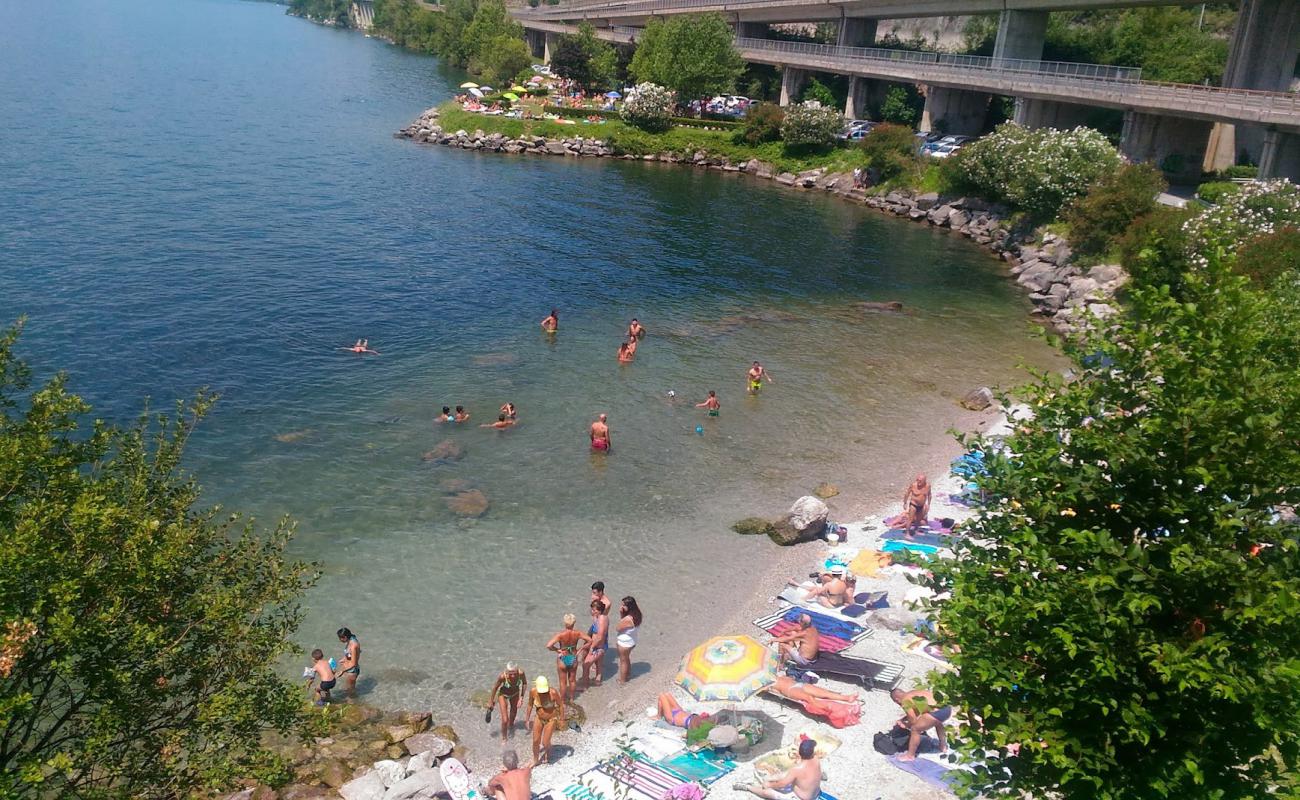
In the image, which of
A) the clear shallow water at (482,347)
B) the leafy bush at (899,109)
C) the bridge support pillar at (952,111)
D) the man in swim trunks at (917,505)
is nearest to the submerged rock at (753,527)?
the clear shallow water at (482,347)

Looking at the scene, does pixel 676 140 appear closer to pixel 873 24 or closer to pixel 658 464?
pixel 873 24

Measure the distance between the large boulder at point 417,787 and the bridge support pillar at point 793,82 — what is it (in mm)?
85257

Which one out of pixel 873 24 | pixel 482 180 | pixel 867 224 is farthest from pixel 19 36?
pixel 867 224

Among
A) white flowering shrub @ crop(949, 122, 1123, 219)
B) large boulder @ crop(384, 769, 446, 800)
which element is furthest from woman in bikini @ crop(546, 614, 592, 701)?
white flowering shrub @ crop(949, 122, 1123, 219)

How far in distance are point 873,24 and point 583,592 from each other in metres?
85.6

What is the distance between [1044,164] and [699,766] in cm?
4637

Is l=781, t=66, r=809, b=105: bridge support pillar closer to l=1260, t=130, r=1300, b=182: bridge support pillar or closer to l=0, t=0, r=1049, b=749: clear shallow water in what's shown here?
l=0, t=0, r=1049, b=749: clear shallow water

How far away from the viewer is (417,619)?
18.6 metres

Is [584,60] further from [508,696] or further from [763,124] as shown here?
[508,696]

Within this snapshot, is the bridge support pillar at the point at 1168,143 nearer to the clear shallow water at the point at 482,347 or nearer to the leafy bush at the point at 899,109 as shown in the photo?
the clear shallow water at the point at 482,347

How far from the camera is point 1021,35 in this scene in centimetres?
6956

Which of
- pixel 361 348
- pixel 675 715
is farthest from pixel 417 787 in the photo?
pixel 361 348

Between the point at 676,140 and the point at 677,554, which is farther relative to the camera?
the point at 676,140

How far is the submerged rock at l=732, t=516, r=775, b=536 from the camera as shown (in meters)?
22.6
